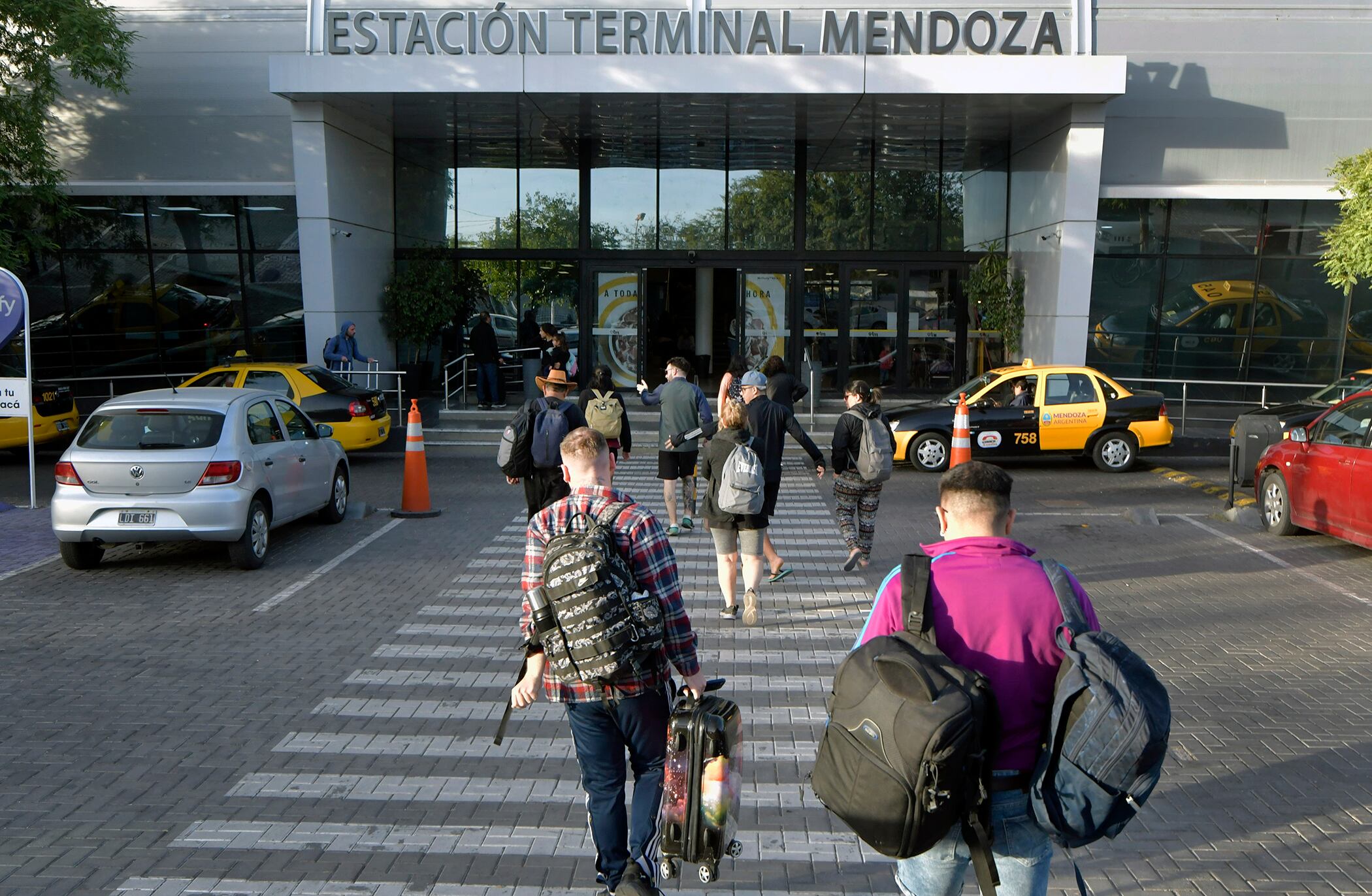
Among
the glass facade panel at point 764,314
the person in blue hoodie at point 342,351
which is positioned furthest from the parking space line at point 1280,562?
the person in blue hoodie at point 342,351

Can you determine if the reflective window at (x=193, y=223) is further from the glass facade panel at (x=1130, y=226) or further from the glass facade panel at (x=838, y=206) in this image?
the glass facade panel at (x=1130, y=226)

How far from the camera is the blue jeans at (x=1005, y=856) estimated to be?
321 centimetres

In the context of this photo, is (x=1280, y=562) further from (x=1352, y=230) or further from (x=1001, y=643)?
(x=1352, y=230)

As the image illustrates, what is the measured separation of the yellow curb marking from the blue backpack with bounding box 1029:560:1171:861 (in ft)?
39.1

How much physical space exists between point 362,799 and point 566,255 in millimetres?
19676

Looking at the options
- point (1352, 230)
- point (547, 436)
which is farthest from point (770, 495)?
point (1352, 230)

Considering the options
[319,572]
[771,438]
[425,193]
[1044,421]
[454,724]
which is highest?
[425,193]

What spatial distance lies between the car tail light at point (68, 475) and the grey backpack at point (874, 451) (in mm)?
6843

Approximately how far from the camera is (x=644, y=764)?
431cm

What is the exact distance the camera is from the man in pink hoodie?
3.10 metres

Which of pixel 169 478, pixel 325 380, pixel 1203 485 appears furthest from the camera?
pixel 325 380

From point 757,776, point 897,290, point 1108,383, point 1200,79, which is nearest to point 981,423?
point 1108,383

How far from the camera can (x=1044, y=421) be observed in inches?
660

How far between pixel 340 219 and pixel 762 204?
8696mm
